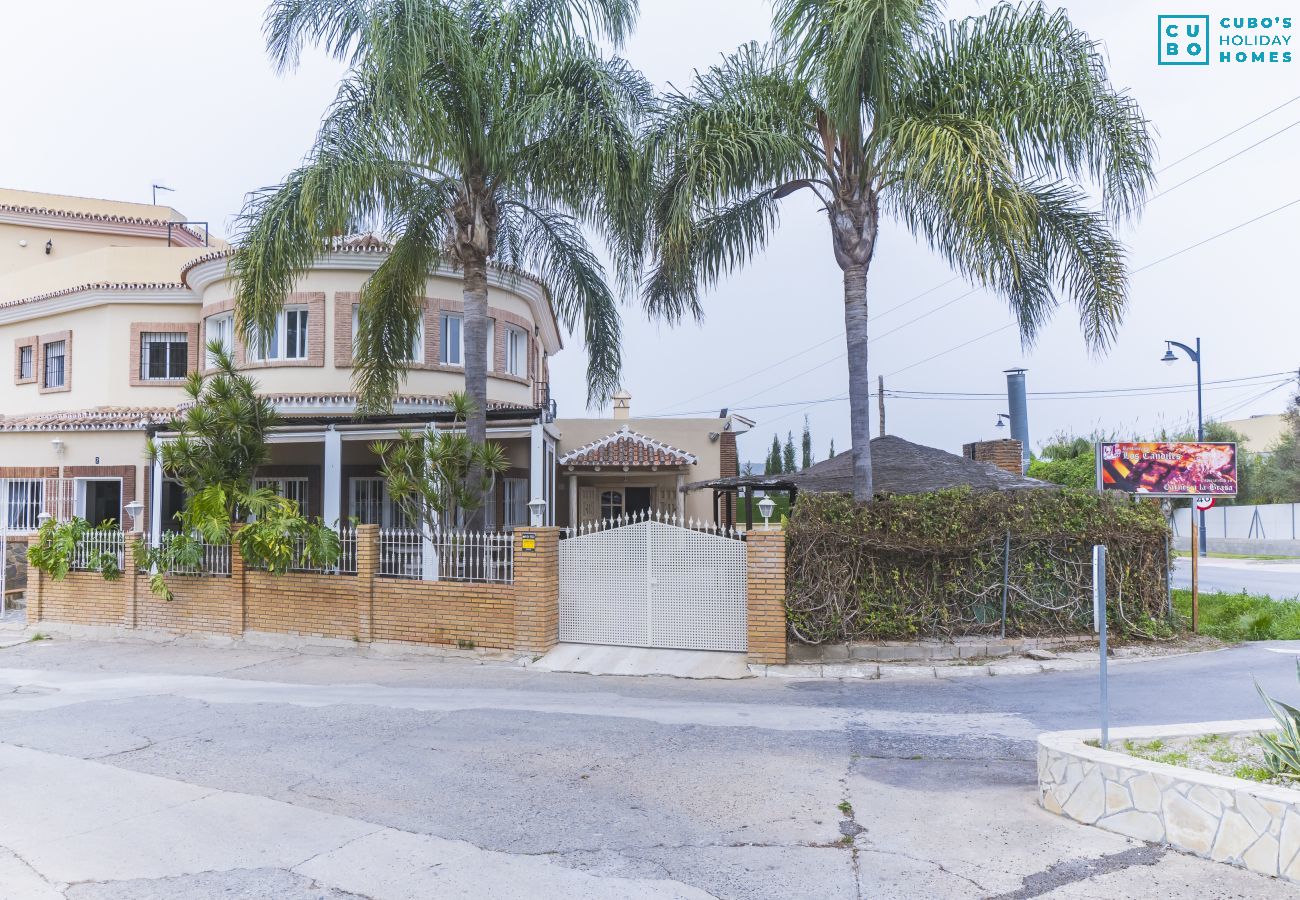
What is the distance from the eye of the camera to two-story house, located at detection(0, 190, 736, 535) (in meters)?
18.1

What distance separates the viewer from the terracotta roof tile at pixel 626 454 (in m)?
19.6

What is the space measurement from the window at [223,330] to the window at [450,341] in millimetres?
4532

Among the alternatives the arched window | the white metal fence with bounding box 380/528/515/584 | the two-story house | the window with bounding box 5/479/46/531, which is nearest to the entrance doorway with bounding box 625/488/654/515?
the two-story house

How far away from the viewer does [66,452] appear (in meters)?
19.5

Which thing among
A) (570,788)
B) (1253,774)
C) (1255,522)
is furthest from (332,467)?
(1255,522)

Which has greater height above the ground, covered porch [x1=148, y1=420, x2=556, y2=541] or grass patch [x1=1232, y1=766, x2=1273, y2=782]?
covered porch [x1=148, y1=420, x2=556, y2=541]

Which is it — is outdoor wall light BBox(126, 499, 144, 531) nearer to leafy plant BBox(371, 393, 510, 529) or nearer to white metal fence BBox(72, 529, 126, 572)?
white metal fence BBox(72, 529, 126, 572)

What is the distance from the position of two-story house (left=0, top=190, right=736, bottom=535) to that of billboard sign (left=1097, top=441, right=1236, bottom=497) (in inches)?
355

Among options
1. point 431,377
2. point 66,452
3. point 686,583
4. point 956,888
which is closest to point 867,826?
point 956,888

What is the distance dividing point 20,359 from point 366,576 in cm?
1669

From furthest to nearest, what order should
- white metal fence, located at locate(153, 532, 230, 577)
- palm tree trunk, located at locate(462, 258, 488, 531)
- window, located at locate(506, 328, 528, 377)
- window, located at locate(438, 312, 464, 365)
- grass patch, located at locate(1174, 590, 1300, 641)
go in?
window, located at locate(506, 328, 528, 377) → window, located at locate(438, 312, 464, 365) → white metal fence, located at locate(153, 532, 230, 577) → palm tree trunk, located at locate(462, 258, 488, 531) → grass patch, located at locate(1174, 590, 1300, 641)

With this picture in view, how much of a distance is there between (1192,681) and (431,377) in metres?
14.6

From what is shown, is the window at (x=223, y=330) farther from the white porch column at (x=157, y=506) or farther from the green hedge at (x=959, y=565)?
the green hedge at (x=959, y=565)

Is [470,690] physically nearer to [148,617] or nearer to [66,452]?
[148,617]
